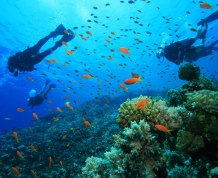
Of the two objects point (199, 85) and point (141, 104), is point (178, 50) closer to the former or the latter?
point (199, 85)

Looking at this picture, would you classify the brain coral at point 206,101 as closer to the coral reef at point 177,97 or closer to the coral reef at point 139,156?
the coral reef at point 139,156

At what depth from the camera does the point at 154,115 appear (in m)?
3.94

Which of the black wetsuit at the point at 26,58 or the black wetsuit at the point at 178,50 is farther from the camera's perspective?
the black wetsuit at the point at 26,58

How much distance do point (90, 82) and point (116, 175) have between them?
5787cm

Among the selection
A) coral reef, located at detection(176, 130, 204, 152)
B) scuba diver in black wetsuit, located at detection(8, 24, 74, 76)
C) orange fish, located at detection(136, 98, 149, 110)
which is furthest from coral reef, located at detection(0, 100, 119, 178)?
scuba diver in black wetsuit, located at detection(8, 24, 74, 76)

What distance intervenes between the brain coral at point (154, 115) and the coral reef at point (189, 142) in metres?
0.44

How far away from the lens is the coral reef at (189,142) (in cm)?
332

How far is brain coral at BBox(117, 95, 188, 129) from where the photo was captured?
391 centimetres

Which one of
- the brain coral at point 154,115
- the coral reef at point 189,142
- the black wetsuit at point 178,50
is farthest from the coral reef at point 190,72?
the black wetsuit at point 178,50

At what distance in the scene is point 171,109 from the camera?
13.2 feet

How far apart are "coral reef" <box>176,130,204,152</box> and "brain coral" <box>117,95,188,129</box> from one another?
44 cm

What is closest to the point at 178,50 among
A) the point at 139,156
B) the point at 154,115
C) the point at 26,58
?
the point at 154,115

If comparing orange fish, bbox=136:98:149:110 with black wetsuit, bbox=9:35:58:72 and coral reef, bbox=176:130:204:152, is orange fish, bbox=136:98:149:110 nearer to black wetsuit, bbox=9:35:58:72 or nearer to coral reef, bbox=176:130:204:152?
coral reef, bbox=176:130:204:152

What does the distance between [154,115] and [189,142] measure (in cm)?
94
